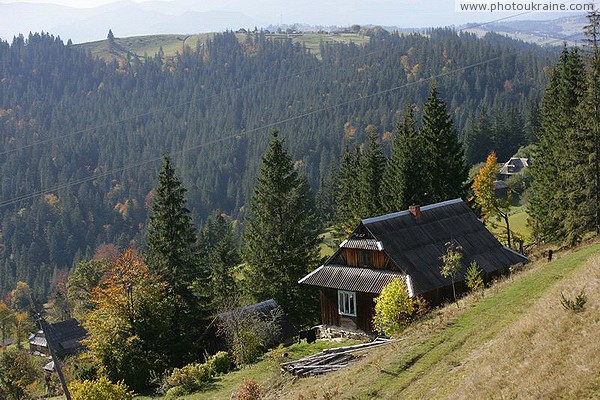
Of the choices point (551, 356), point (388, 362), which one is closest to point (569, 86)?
point (388, 362)

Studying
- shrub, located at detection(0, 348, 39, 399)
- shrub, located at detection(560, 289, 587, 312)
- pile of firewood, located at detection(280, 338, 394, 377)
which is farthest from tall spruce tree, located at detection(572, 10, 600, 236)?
shrub, located at detection(0, 348, 39, 399)

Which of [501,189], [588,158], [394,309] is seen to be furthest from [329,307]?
[501,189]

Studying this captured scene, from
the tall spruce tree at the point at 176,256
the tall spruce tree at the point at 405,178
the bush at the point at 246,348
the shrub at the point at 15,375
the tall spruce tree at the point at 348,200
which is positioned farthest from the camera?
the tall spruce tree at the point at 348,200

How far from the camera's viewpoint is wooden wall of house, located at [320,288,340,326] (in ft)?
129

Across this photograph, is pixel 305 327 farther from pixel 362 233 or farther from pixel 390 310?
pixel 390 310

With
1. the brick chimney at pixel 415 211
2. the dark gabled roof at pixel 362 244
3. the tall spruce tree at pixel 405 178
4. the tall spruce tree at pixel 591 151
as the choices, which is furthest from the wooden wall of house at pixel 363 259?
the tall spruce tree at pixel 591 151

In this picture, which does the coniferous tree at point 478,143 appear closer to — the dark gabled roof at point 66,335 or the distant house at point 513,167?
the distant house at point 513,167

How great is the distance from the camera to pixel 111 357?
3962cm

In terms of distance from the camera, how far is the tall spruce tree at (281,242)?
49688 mm

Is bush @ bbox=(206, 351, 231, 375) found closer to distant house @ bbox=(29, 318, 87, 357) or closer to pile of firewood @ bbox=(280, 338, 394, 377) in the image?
pile of firewood @ bbox=(280, 338, 394, 377)

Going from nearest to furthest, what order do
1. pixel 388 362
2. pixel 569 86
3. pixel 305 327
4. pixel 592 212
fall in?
pixel 388 362, pixel 592 212, pixel 305 327, pixel 569 86

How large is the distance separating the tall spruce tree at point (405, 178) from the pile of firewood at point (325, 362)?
26296 mm

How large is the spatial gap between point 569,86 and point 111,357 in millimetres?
40558

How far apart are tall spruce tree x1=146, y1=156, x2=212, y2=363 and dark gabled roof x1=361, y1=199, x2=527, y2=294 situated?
13.8 m
